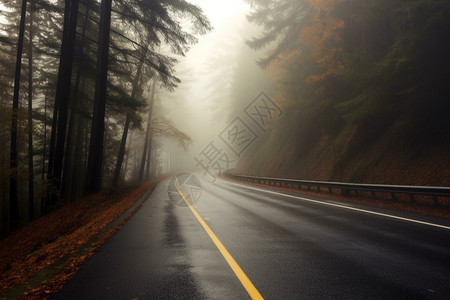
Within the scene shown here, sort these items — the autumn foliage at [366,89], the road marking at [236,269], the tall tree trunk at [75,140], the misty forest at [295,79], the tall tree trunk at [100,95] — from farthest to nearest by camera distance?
the tall tree trunk at [75,140], the tall tree trunk at [100,95], the misty forest at [295,79], the autumn foliage at [366,89], the road marking at [236,269]

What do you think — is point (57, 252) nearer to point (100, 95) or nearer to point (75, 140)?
point (100, 95)

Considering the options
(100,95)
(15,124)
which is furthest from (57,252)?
(15,124)

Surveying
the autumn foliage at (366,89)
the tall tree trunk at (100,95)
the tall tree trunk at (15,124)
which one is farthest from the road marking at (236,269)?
the tall tree trunk at (15,124)

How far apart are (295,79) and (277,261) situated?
2202 centimetres

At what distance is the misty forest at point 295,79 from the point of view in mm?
12930

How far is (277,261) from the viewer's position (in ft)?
15.5

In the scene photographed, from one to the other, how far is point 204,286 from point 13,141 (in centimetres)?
1578

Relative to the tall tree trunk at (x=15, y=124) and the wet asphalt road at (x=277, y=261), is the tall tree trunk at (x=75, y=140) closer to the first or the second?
the tall tree trunk at (x=15, y=124)

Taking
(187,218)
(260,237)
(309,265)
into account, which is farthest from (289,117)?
(309,265)

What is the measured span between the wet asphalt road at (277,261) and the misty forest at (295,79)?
756cm

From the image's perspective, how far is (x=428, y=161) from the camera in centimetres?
1311

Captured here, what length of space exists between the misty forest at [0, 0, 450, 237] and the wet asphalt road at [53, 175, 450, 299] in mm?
7563

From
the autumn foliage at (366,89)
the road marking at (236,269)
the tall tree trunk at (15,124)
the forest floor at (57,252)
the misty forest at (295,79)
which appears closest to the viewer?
the road marking at (236,269)

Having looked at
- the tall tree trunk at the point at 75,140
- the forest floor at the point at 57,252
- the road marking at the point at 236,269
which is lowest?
the forest floor at the point at 57,252
